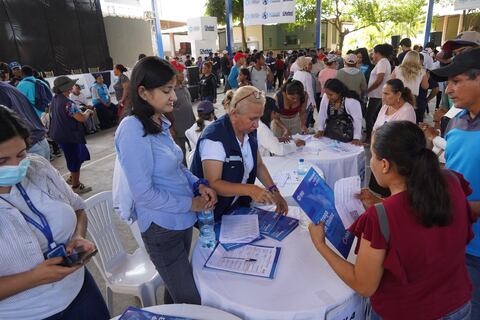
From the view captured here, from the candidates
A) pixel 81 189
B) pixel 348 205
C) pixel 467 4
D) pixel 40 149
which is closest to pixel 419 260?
pixel 348 205

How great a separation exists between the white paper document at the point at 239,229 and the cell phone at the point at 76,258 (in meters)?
0.63

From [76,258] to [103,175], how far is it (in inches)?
166

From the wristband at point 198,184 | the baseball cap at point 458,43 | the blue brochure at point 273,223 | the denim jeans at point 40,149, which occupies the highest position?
the baseball cap at point 458,43

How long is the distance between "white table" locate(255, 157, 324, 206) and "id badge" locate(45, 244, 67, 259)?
1.60 metres

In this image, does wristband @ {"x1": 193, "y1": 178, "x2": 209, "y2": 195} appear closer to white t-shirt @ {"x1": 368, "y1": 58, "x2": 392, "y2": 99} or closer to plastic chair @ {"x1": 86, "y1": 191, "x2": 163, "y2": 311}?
plastic chair @ {"x1": 86, "y1": 191, "x2": 163, "y2": 311}

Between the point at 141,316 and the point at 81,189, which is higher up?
the point at 141,316

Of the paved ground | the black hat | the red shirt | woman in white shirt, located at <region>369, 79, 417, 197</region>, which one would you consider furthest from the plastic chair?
Answer: woman in white shirt, located at <region>369, 79, 417, 197</region>

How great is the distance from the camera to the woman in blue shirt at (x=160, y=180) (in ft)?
4.49

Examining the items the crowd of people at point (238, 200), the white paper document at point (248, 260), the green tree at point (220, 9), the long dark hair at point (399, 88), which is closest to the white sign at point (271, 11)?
the long dark hair at point (399, 88)

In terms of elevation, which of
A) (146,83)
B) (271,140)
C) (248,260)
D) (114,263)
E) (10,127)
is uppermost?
(146,83)

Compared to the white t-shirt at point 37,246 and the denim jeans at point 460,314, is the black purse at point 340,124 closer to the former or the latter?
the denim jeans at point 460,314

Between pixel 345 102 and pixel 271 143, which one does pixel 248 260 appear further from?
pixel 345 102

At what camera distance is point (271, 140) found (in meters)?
3.11

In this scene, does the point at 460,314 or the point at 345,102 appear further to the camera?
the point at 345,102
